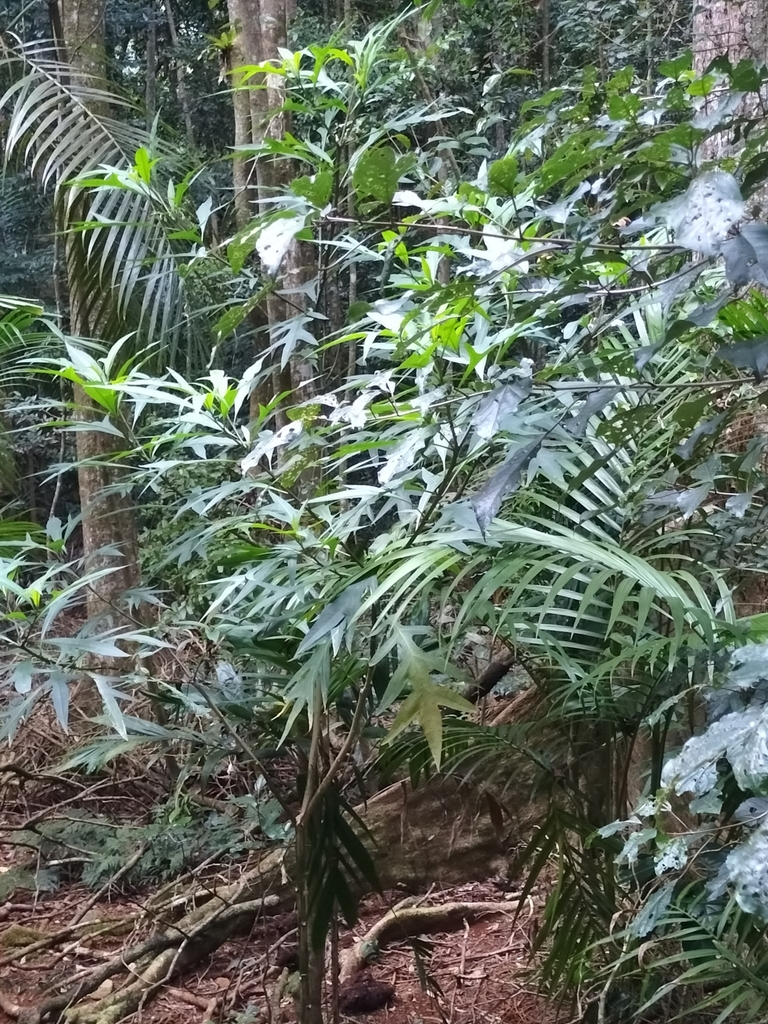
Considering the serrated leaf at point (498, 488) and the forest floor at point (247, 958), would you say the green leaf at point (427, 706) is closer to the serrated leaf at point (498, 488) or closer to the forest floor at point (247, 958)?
the serrated leaf at point (498, 488)

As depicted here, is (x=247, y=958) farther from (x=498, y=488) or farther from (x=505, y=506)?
(x=498, y=488)

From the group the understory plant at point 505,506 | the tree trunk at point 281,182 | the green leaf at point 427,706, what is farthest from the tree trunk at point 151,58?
the green leaf at point 427,706

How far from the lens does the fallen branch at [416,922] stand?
2.51m

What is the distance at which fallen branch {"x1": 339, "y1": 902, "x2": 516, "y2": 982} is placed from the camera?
8.23 ft

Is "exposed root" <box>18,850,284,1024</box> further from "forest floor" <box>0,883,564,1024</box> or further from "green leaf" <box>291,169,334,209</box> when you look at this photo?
"green leaf" <box>291,169,334,209</box>

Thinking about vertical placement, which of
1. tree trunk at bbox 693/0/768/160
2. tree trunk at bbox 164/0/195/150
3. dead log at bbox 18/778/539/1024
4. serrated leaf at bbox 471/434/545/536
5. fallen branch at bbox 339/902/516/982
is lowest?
fallen branch at bbox 339/902/516/982

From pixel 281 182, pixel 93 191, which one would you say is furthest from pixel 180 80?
pixel 281 182

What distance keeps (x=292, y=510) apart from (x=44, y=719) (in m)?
3.22

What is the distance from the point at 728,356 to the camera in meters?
0.92

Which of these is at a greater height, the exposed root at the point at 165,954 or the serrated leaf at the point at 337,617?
the serrated leaf at the point at 337,617

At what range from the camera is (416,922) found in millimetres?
2666

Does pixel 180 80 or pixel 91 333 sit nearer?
pixel 91 333

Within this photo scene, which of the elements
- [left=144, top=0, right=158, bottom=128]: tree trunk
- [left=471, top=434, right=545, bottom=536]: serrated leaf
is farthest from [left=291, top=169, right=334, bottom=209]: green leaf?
[left=144, top=0, right=158, bottom=128]: tree trunk

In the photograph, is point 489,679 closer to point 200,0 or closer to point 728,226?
point 728,226
